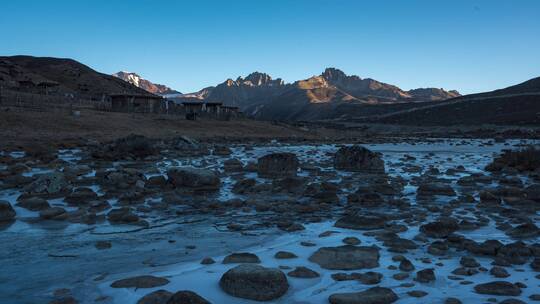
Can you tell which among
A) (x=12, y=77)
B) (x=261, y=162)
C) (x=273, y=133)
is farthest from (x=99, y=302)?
(x=12, y=77)

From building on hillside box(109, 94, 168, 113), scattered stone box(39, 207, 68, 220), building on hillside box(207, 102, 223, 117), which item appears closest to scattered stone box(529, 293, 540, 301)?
scattered stone box(39, 207, 68, 220)

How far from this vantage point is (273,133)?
6081 cm

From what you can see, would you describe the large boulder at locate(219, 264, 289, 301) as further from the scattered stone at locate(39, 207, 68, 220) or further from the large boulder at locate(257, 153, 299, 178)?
the large boulder at locate(257, 153, 299, 178)

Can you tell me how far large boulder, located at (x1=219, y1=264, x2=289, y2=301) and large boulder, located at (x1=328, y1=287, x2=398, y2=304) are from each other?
0.66m

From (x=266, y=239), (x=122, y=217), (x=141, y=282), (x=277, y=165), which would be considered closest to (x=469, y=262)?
(x=266, y=239)

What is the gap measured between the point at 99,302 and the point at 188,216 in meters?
5.00

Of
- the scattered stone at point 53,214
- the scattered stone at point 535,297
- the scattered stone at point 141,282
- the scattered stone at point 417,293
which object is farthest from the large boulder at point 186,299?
the scattered stone at point 53,214

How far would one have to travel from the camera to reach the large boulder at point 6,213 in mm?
9578

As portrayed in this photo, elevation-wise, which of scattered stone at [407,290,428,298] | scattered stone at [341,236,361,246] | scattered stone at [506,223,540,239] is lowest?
scattered stone at [341,236,361,246]

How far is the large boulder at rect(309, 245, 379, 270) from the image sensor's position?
6.86 metres

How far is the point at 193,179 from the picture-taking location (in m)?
14.6

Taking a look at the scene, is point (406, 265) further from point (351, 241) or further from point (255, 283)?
point (255, 283)

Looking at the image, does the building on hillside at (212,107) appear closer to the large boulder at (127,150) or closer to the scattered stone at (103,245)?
the large boulder at (127,150)

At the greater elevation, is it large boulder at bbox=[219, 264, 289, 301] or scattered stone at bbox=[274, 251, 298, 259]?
large boulder at bbox=[219, 264, 289, 301]
